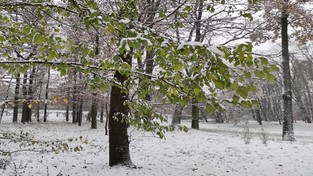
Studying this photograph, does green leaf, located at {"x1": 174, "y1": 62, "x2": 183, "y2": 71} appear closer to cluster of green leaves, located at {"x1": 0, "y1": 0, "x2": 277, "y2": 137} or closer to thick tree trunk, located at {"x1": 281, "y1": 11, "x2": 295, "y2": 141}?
cluster of green leaves, located at {"x1": 0, "y1": 0, "x2": 277, "y2": 137}

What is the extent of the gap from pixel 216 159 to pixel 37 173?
5.43 m

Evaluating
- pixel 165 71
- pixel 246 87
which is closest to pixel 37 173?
pixel 165 71

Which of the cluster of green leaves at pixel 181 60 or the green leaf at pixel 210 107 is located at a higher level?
the cluster of green leaves at pixel 181 60

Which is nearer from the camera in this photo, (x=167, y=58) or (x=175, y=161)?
(x=167, y=58)

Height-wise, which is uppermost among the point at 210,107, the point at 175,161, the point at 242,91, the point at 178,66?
the point at 178,66

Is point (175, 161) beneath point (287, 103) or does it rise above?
beneath

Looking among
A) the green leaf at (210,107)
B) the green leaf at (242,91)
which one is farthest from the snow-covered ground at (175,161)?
the green leaf at (242,91)

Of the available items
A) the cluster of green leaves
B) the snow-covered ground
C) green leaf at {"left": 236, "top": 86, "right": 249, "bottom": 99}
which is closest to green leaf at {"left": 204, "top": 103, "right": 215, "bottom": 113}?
the cluster of green leaves

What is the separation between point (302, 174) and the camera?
6.44 meters

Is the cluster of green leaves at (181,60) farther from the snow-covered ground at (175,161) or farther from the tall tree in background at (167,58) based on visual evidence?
the snow-covered ground at (175,161)

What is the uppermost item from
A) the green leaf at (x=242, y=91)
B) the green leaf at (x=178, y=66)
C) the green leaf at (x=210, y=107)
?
the green leaf at (x=178, y=66)

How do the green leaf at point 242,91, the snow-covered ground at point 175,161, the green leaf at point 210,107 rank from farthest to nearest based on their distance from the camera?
the snow-covered ground at point 175,161 < the green leaf at point 210,107 < the green leaf at point 242,91

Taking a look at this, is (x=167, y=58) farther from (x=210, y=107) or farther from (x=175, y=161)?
(x=175, y=161)

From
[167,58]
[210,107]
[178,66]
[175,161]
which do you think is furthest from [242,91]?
[175,161]
